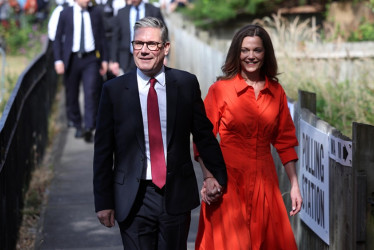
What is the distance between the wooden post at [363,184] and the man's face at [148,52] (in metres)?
1.15

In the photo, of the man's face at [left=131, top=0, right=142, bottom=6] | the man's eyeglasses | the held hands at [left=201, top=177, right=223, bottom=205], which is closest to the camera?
the man's eyeglasses

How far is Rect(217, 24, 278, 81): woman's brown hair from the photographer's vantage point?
238 inches

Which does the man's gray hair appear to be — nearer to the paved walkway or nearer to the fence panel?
the fence panel

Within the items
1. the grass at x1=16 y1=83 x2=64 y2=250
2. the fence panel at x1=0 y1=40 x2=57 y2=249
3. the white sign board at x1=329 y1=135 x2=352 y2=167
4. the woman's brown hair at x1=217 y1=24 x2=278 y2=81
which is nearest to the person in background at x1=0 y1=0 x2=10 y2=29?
the fence panel at x1=0 y1=40 x2=57 y2=249

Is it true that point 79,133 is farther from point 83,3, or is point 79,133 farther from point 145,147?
point 145,147

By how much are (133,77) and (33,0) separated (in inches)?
945

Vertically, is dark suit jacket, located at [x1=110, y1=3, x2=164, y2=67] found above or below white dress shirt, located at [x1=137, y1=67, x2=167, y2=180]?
below

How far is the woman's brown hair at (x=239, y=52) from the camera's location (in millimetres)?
6047

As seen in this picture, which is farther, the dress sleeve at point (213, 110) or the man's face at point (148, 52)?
the dress sleeve at point (213, 110)

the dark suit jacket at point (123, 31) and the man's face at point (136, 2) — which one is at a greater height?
the man's face at point (136, 2)

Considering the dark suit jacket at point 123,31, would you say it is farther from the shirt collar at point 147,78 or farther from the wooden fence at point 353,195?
the shirt collar at point 147,78

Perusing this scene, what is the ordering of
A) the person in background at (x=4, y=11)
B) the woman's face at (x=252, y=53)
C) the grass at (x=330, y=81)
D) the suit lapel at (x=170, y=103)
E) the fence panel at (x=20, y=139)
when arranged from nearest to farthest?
the suit lapel at (x=170, y=103) → the woman's face at (x=252, y=53) → the fence panel at (x=20, y=139) → the grass at (x=330, y=81) → the person in background at (x=4, y=11)

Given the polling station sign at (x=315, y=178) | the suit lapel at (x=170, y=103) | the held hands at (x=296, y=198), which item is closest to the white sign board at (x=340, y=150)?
the polling station sign at (x=315, y=178)

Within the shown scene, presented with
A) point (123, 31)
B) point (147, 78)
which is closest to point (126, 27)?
point (123, 31)
